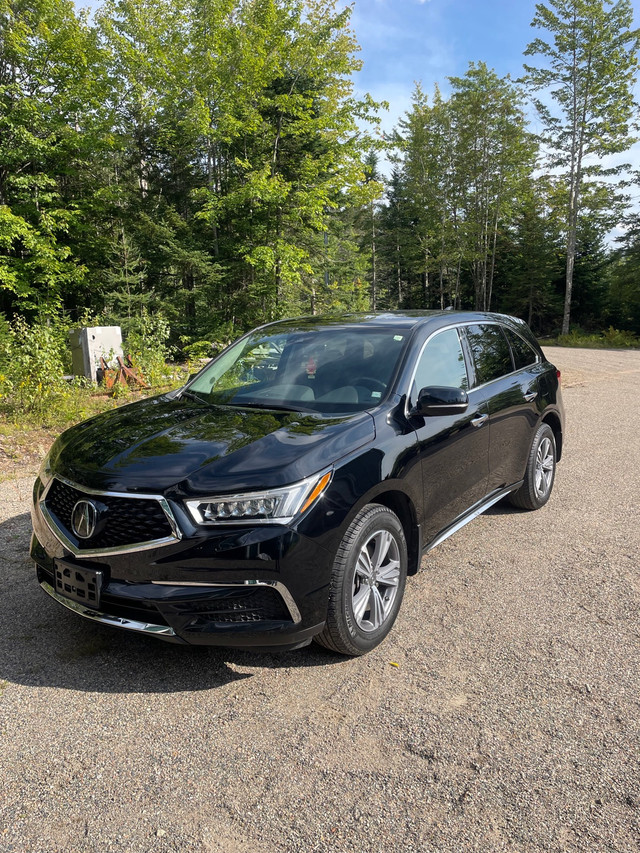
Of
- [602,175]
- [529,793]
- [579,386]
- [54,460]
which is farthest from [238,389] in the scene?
[602,175]

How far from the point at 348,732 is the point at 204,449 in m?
1.41

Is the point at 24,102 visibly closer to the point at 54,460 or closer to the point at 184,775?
the point at 54,460

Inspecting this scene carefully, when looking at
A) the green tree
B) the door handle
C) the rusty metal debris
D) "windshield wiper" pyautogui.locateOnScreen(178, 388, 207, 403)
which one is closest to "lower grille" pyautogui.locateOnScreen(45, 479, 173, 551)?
"windshield wiper" pyautogui.locateOnScreen(178, 388, 207, 403)

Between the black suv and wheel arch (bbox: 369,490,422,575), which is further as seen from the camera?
wheel arch (bbox: 369,490,422,575)

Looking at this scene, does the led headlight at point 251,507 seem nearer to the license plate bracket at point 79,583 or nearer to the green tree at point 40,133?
the license plate bracket at point 79,583

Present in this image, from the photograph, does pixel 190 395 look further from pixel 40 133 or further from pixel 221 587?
pixel 40 133

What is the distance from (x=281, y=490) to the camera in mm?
2479

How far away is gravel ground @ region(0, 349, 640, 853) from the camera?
6.22 ft

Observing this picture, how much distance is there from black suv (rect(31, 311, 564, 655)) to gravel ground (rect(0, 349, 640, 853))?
323 mm

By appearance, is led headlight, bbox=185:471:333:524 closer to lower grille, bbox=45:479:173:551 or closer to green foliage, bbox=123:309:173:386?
lower grille, bbox=45:479:173:551

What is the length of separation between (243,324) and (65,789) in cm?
2079

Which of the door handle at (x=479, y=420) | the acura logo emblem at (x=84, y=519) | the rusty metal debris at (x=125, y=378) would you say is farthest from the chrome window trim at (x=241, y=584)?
the rusty metal debris at (x=125, y=378)

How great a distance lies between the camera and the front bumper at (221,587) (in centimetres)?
241

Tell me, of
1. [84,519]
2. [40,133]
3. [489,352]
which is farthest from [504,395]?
[40,133]
